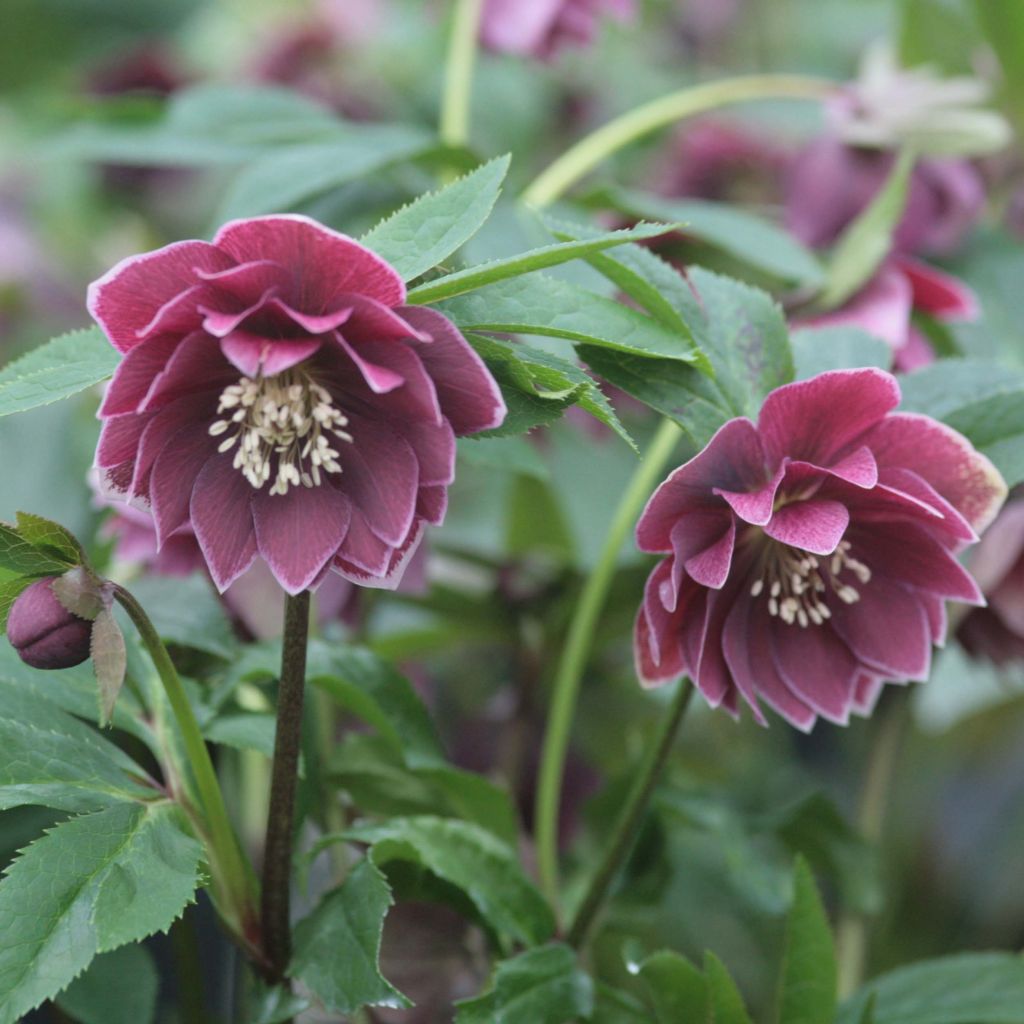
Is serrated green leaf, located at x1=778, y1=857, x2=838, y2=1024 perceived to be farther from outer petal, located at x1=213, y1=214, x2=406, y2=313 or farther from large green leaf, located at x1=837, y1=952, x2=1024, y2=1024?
outer petal, located at x1=213, y1=214, x2=406, y2=313

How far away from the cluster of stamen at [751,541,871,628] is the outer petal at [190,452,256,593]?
0.17m

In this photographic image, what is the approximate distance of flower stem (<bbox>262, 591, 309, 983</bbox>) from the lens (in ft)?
1.23

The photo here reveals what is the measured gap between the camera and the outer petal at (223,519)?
37 centimetres

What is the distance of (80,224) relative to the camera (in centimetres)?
134

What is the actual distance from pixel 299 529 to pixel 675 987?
21cm

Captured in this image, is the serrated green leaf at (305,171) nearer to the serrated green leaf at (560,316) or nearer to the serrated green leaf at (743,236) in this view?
the serrated green leaf at (743,236)

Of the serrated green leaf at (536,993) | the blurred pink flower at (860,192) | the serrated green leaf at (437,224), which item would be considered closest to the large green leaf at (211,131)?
the blurred pink flower at (860,192)

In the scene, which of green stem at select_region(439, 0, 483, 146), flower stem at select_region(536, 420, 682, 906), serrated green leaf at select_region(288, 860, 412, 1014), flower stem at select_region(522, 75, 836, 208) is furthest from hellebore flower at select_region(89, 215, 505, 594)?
green stem at select_region(439, 0, 483, 146)

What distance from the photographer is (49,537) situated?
0.36 m

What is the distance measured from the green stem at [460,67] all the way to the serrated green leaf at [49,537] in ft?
1.57

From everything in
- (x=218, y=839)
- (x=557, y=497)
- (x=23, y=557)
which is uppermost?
(x=23, y=557)

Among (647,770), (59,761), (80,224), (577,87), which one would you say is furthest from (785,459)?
(80,224)

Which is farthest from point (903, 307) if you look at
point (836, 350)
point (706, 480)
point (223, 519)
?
point (223, 519)

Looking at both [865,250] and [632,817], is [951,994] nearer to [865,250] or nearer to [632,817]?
[632,817]
